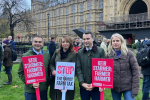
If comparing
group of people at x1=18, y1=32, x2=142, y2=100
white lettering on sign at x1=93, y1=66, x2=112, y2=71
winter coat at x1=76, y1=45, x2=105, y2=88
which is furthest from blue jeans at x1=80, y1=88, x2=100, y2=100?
white lettering on sign at x1=93, y1=66, x2=112, y2=71

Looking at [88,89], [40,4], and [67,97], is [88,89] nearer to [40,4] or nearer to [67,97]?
[67,97]

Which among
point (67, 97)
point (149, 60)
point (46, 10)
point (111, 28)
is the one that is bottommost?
point (67, 97)

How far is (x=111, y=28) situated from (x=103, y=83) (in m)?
22.1

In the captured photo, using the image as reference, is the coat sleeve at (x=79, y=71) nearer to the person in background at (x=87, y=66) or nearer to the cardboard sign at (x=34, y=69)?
the person in background at (x=87, y=66)

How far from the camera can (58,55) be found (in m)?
3.00

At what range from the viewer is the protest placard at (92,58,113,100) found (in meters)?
2.53

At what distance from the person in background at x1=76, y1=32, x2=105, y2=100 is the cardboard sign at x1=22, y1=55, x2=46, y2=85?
739 millimetres

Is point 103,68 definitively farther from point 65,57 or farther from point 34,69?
point 34,69

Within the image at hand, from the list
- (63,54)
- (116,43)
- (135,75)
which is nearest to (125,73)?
(135,75)

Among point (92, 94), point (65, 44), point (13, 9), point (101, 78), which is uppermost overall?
point (13, 9)

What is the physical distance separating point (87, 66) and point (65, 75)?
1.61 feet

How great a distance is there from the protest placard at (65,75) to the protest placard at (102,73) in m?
0.45

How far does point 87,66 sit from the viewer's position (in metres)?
2.78

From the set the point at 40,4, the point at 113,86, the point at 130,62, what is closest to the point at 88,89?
the point at 113,86
